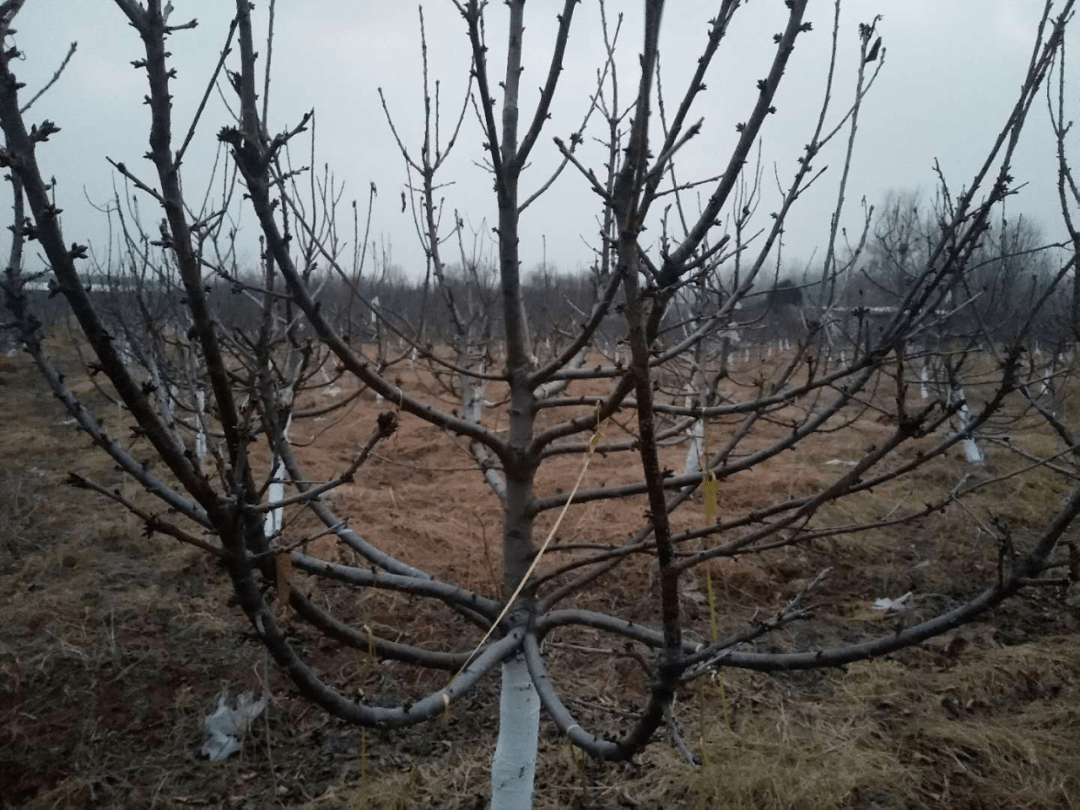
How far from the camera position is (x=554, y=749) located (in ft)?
12.0

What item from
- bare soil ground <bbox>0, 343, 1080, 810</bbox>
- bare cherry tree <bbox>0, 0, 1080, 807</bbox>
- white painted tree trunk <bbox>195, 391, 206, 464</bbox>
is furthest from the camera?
bare soil ground <bbox>0, 343, 1080, 810</bbox>

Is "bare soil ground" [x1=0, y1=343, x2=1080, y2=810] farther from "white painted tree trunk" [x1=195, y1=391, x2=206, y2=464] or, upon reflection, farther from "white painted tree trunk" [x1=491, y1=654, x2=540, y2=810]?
"white painted tree trunk" [x1=195, y1=391, x2=206, y2=464]

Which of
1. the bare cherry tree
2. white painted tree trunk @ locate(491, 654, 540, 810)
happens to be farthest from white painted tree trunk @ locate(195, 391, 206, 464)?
white painted tree trunk @ locate(491, 654, 540, 810)

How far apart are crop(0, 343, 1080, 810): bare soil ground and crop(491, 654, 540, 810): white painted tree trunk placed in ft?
0.76

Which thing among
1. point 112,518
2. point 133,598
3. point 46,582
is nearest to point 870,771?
point 133,598

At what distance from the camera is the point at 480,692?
4.27 m

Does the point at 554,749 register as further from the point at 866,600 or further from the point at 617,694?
the point at 866,600

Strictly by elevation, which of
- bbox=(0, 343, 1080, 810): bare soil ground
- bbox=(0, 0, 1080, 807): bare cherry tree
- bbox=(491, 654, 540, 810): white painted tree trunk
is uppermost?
bbox=(0, 0, 1080, 807): bare cherry tree

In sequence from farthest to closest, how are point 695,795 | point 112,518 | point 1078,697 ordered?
point 112,518 → point 1078,697 → point 695,795

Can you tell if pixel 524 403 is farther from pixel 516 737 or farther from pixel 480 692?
pixel 480 692

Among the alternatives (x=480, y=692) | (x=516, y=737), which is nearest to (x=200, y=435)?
(x=480, y=692)

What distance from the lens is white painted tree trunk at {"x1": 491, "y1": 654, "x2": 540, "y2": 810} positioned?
6.64ft

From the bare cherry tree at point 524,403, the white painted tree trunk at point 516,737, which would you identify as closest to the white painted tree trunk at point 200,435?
the bare cherry tree at point 524,403

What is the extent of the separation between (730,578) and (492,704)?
252 centimetres
